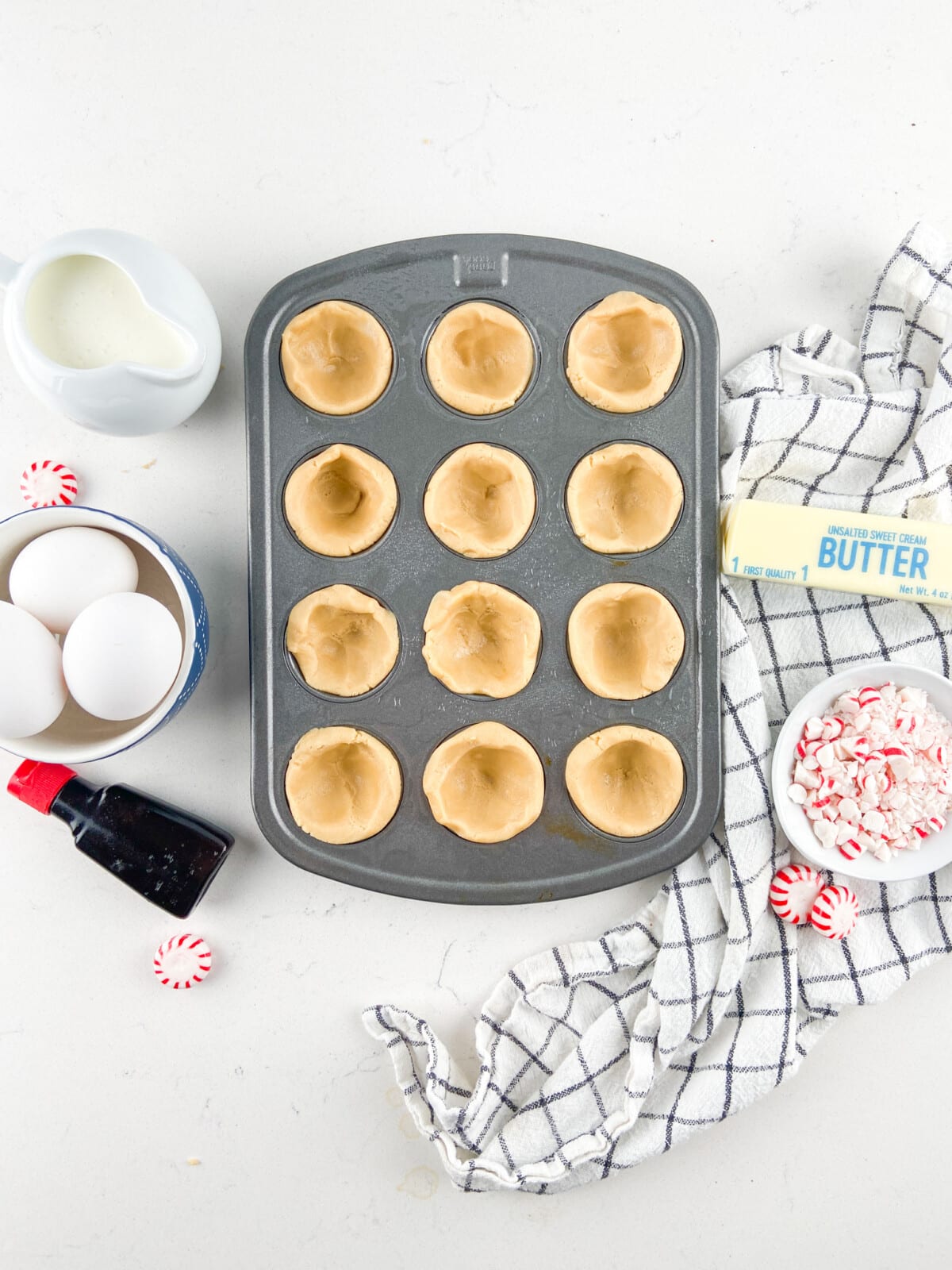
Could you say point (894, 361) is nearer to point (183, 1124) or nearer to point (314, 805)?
point (314, 805)

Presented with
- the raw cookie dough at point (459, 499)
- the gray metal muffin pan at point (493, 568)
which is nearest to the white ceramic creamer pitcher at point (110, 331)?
the gray metal muffin pan at point (493, 568)

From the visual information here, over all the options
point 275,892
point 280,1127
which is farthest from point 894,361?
point 280,1127

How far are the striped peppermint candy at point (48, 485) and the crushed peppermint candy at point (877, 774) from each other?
3.49 feet

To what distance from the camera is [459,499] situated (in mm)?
1229

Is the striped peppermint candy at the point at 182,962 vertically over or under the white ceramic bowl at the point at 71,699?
under

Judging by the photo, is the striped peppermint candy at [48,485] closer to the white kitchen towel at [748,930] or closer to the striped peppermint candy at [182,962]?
the striped peppermint candy at [182,962]

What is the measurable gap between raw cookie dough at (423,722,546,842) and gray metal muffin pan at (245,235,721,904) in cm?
1

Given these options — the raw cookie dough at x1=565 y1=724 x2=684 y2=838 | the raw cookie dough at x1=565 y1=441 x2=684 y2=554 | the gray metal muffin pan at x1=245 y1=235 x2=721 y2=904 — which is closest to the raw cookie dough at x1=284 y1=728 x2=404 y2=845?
the gray metal muffin pan at x1=245 y1=235 x2=721 y2=904

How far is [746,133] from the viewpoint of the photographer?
133 cm

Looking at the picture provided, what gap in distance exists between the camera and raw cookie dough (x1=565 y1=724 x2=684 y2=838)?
1.19 m

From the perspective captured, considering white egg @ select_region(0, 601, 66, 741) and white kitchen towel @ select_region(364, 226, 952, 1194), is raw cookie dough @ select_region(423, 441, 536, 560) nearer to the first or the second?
white kitchen towel @ select_region(364, 226, 952, 1194)

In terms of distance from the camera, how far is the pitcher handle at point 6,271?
1.06 meters

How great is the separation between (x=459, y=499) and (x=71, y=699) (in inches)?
22.1

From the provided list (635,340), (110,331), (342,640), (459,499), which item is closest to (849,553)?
(635,340)
